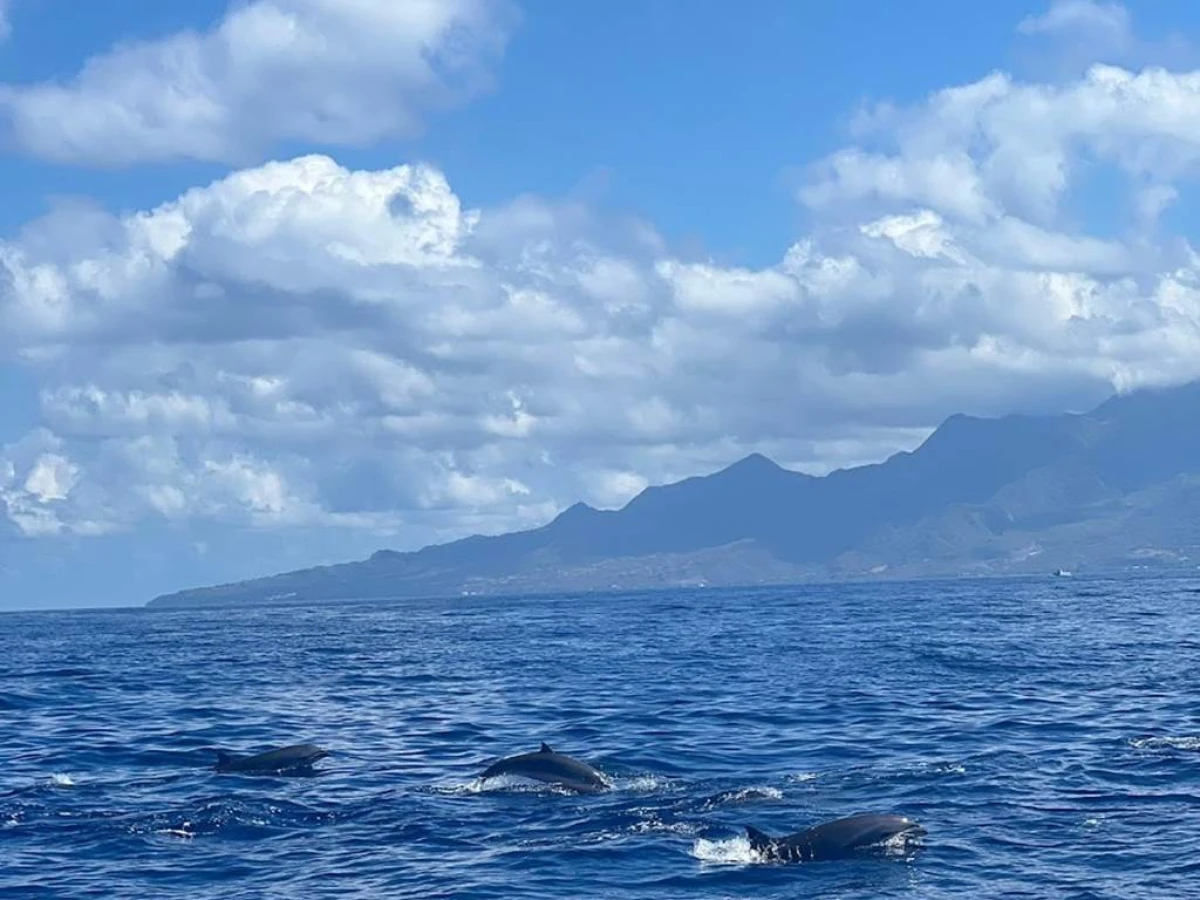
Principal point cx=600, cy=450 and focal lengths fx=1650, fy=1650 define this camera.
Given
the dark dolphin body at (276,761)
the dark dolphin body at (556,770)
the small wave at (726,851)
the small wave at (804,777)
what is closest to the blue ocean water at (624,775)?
the small wave at (726,851)

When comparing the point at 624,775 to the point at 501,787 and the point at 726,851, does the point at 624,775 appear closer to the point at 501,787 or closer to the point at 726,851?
the point at 501,787

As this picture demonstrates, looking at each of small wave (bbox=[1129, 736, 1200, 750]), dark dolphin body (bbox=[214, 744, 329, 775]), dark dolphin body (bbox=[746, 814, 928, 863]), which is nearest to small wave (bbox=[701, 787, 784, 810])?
dark dolphin body (bbox=[746, 814, 928, 863])

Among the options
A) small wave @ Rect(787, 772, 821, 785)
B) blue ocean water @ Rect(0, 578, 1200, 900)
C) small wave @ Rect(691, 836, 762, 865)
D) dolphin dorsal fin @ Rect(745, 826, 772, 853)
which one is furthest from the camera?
small wave @ Rect(787, 772, 821, 785)

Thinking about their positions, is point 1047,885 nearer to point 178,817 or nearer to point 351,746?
point 178,817

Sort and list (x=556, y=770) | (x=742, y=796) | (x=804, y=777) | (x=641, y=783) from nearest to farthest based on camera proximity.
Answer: (x=742, y=796), (x=556, y=770), (x=641, y=783), (x=804, y=777)

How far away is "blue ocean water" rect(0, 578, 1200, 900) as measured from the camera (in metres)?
31.7

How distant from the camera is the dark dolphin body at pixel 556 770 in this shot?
133ft

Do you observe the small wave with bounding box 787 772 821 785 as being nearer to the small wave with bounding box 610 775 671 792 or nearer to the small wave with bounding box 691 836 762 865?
the small wave with bounding box 610 775 671 792

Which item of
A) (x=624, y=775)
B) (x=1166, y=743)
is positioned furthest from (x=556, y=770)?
(x=1166, y=743)

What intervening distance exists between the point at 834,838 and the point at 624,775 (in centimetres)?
1058

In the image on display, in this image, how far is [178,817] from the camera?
125 ft

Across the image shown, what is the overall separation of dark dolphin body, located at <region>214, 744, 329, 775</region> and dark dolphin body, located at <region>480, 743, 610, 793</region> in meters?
6.30

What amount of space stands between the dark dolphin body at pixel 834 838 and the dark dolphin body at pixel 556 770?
25.3 ft

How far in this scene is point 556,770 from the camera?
40.9m
